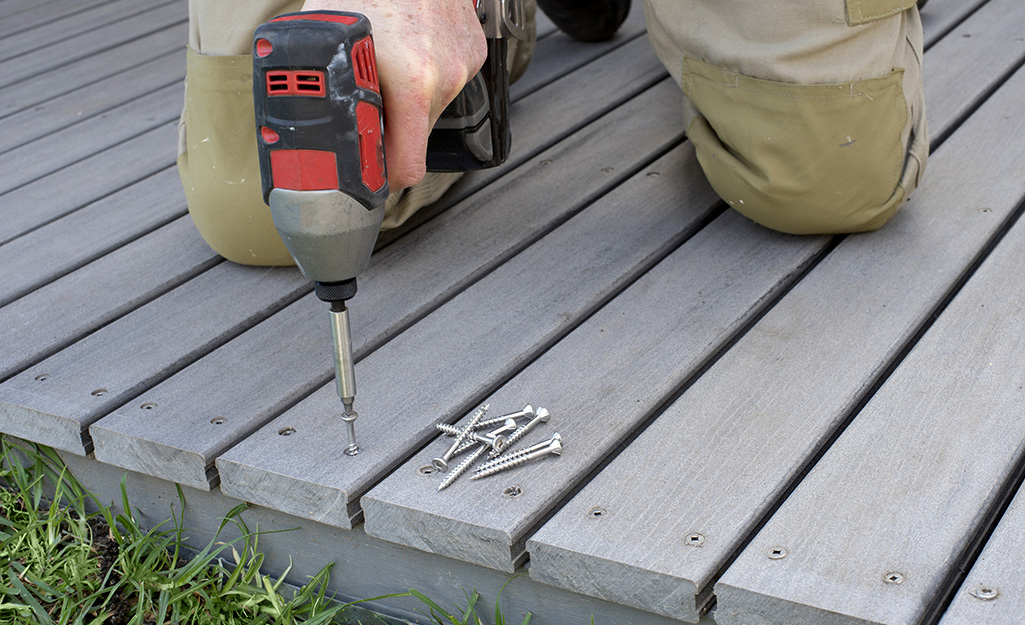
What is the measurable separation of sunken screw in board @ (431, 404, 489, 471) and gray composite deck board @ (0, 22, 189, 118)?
165 cm

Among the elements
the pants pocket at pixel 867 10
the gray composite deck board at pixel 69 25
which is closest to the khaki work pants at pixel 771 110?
the pants pocket at pixel 867 10

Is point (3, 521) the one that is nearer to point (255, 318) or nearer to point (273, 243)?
point (255, 318)

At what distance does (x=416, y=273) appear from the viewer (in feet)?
4.96

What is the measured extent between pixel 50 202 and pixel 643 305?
1118 millimetres

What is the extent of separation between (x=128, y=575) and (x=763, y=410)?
30.0 inches

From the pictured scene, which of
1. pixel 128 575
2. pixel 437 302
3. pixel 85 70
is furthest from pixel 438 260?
pixel 85 70

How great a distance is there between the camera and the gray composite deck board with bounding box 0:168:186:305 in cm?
161

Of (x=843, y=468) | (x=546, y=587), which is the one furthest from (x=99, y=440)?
(x=843, y=468)

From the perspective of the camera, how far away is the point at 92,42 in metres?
2.71

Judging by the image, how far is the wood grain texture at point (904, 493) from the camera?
0.90 meters

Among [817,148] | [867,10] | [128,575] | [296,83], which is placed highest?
[296,83]

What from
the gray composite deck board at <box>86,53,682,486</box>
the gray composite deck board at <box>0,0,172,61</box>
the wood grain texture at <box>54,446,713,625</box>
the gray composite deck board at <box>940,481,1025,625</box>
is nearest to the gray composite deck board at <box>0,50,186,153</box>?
the gray composite deck board at <box>0,0,172,61</box>

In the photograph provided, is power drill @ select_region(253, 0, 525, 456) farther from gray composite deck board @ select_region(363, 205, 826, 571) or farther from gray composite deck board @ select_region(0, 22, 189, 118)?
gray composite deck board @ select_region(0, 22, 189, 118)

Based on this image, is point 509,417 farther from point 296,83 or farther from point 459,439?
point 296,83
